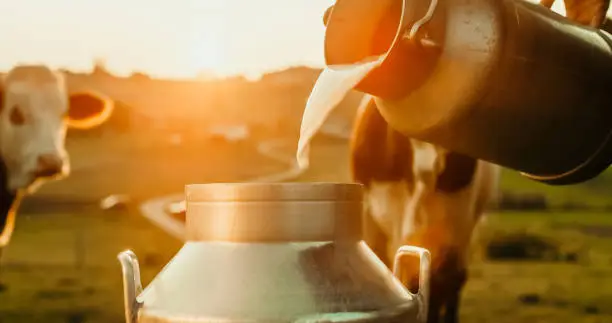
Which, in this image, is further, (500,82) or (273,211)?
(500,82)

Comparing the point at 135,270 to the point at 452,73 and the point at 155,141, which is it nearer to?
the point at 452,73

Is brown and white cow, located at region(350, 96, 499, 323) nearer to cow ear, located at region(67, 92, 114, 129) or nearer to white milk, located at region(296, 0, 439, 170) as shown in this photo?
white milk, located at region(296, 0, 439, 170)

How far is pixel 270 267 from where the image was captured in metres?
1.16

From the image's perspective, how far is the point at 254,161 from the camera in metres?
10.3

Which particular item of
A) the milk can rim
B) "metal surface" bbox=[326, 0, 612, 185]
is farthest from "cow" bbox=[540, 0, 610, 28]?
the milk can rim

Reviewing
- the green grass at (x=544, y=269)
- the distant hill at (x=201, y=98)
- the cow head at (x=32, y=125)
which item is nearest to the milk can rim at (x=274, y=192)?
the green grass at (x=544, y=269)

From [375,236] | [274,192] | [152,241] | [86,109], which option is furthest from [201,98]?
[274,192]

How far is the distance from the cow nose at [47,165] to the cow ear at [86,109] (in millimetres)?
664

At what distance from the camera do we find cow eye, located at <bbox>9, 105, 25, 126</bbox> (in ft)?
16.8

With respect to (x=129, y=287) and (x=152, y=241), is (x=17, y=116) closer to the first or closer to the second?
(x=152, y=241)

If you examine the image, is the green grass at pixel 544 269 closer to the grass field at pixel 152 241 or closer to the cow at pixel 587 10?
the grass field at pixel 152 241

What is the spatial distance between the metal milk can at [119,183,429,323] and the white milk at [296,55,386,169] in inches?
9.0

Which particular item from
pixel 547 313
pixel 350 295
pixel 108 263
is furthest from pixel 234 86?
pixel 350 295

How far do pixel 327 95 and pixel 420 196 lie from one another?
5.86 feet
